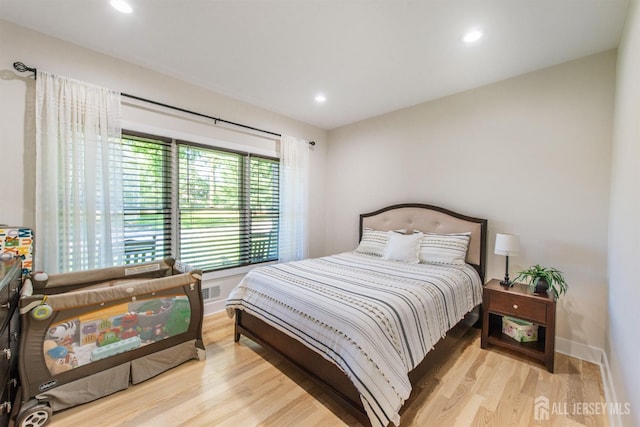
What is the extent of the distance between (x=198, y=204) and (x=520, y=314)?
3321 mm

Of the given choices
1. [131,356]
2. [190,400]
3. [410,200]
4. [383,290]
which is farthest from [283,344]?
[410,200]

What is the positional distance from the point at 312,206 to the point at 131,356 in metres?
2.90

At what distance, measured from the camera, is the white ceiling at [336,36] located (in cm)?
177

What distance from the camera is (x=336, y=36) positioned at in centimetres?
205

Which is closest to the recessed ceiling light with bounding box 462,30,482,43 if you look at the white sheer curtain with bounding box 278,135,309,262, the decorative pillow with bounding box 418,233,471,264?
the decorative pillow with bounding box 418,233,471,264

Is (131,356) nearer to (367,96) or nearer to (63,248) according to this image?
(63,248)

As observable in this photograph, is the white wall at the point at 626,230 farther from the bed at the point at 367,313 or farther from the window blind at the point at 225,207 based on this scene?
the window blind at the point at 225,207

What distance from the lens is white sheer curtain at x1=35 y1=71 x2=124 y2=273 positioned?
2025 millimetres

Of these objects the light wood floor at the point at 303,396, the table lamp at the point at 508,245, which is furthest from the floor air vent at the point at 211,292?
the table lamp at the point at 508,245

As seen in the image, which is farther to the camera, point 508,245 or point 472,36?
point 508,245

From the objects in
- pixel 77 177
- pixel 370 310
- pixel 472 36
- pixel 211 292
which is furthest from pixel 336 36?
pixel 211 292

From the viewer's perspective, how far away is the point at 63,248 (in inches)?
82.4

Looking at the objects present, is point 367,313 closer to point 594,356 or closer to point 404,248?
point 404,248

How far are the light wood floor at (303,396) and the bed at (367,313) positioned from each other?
0.16 metres
